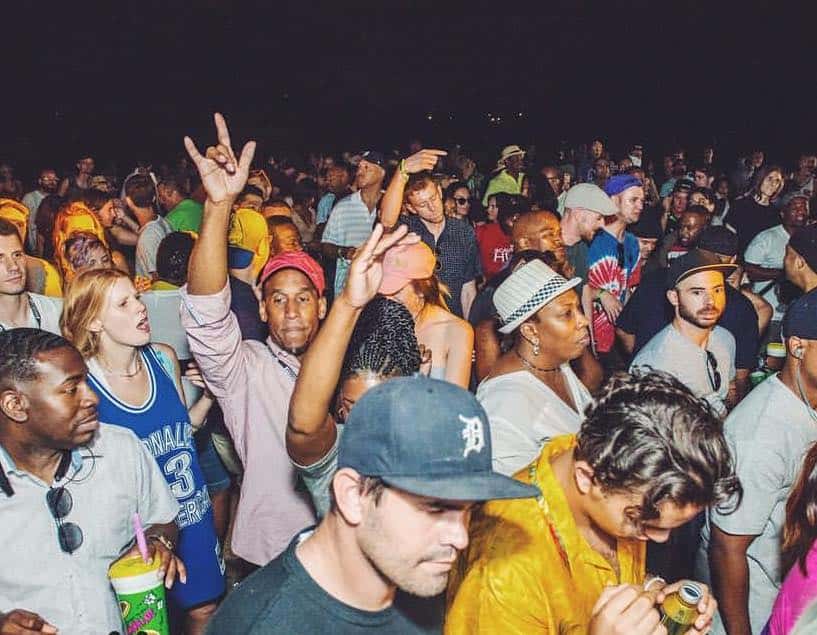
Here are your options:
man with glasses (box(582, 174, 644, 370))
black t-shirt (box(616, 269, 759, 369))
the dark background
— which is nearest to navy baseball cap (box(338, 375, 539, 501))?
black t-shirt (box(616, 269, 759, 369))

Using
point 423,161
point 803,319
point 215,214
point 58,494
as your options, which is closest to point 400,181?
point 423,161

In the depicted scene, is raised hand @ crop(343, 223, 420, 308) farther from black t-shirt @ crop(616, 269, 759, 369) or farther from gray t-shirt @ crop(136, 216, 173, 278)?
gray t-shirt @ crop(136, 216, 173, 278)

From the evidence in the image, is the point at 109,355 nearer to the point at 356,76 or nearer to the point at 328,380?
the point at 328,380

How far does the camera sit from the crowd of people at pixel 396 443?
70.6 inches

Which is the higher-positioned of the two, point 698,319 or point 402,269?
point 402,269

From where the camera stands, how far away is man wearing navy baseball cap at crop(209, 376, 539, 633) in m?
1.71

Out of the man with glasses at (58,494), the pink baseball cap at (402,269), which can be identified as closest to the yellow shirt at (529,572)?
the man with glasses at (58,494)

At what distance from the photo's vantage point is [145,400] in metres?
3.34

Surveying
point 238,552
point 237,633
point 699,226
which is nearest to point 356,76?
point 699,226

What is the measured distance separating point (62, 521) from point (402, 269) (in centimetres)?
205

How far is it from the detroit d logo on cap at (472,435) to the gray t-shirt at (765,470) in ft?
4.76

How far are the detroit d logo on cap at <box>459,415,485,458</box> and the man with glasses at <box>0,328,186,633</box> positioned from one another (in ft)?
4.29

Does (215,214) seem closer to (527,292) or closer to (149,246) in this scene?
(527,292)

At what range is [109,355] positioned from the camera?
343 cm
